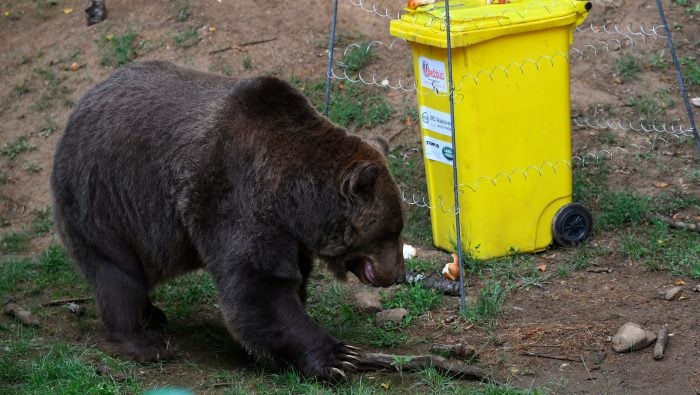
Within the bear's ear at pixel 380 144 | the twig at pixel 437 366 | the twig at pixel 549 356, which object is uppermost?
the bear's ear at pixel 380 144

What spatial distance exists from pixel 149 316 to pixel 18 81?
504 centimetres

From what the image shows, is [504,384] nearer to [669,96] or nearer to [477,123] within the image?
[477,123]

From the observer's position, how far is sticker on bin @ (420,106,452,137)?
716 centimetres

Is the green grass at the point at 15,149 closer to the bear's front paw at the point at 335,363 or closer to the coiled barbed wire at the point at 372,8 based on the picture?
the coiled barbed wire at the point at 372,8

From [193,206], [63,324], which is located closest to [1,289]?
[63,324]

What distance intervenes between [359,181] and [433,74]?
72.9 inches

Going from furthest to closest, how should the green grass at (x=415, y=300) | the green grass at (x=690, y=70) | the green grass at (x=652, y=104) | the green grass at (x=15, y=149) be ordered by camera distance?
the green grass at (x=15, y=149)
the green grass at (x=690, y=70)
the green grass at (x=652, y=104)
the green grass at (x=415, y=300)

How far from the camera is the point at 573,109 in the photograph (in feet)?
29.7

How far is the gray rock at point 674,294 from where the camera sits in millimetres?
6422

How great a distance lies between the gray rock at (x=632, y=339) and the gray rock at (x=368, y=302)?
1715 mm

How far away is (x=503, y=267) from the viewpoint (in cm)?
727

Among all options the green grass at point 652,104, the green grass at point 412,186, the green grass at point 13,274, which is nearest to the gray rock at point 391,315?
the green grass at point 412,186

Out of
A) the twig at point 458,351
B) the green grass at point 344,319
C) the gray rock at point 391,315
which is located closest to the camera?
the twig at point 458,351

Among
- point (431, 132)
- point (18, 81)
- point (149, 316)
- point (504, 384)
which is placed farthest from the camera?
point (18, 81)
